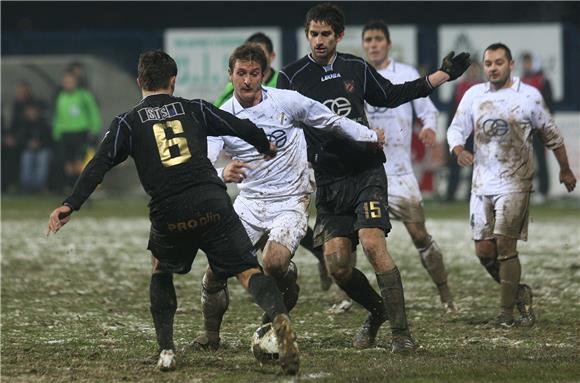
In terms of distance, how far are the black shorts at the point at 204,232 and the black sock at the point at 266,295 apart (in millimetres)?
145

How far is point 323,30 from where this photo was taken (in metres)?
9.05

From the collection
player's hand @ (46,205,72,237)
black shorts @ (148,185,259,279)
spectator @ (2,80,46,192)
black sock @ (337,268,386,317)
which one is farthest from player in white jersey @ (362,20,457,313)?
spectator @ (2,80,46,192)

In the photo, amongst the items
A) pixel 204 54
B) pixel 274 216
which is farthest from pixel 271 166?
pixel 204 54

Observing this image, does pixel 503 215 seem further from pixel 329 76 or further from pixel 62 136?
pixel 62 136

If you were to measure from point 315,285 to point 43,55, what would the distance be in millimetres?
16516

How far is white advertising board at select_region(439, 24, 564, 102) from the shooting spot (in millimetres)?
26125

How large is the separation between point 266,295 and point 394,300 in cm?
127

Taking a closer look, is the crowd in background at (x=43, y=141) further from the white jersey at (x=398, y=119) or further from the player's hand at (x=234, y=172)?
the player's hand at (x=234, y=172)

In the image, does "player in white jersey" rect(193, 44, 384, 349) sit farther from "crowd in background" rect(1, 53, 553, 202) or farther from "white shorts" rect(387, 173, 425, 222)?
"crowd in background" rect(1, 53, 553, 202)

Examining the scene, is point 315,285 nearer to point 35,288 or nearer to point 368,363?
point 35,288

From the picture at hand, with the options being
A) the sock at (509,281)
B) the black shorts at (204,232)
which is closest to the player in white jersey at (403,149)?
the sock at (509,281)

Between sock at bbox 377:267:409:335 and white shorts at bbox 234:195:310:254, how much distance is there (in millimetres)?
641

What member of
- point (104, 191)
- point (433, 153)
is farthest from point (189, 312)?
point (104, 191)

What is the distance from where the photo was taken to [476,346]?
8.76m
